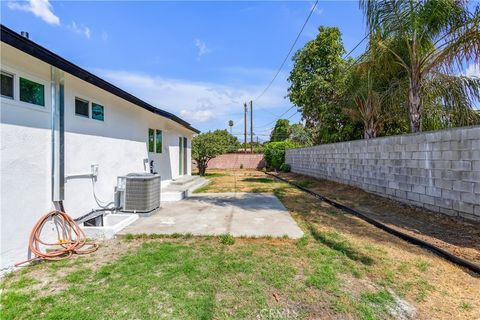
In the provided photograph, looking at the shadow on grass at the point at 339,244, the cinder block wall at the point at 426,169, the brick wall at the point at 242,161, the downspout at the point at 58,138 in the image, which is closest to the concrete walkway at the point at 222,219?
the shadow on grass at the point at 339,244

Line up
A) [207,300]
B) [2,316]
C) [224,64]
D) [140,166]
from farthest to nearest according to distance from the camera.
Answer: [224,64], [140,166], [207,300], [2,316]

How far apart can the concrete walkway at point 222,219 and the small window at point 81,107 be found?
2.47 m

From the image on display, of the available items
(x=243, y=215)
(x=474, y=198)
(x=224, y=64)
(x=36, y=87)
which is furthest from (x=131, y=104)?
(x=224, y=64)

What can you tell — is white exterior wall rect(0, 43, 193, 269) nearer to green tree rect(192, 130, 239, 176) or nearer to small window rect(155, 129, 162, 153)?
small window rect(155, 129, 162, 153)

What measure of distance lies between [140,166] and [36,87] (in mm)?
4616

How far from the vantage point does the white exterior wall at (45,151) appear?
11.3 ft

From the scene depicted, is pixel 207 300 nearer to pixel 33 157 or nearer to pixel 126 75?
pixel 33 157

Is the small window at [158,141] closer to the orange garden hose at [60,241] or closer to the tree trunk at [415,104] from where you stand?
the orange garden hose at [60,241]

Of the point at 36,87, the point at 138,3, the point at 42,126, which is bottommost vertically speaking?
the point at 42,126

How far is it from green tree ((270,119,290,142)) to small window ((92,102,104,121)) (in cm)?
4139

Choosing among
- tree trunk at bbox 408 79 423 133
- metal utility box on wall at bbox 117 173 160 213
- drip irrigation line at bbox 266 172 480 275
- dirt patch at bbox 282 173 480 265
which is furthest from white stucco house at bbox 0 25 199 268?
tree trunk at bbox 408 79 423 133

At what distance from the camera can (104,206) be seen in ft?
20.4

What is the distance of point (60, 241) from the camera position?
4.27 meters

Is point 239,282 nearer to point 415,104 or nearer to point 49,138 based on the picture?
point 49,138
